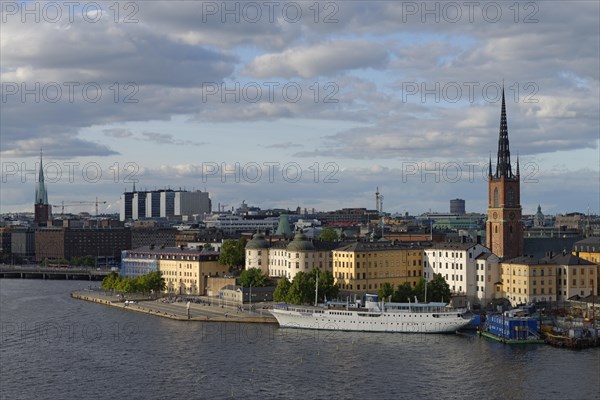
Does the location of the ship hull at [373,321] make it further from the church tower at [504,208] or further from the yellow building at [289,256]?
the church tower at [504,208]

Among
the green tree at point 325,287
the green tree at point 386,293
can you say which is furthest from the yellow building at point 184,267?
the green tree at point 386,293

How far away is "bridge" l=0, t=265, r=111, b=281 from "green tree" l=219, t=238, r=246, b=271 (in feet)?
127

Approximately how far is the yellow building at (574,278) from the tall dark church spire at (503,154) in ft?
42.5

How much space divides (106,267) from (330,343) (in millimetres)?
97102

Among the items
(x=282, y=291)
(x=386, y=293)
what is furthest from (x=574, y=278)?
(x=282, y=291)

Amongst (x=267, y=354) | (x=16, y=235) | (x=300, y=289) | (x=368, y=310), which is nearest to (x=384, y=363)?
(x=267, y=354)

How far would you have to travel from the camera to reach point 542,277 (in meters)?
85.6

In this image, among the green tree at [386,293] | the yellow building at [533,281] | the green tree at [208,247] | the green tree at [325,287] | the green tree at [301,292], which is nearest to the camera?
the green tree at [386,293]

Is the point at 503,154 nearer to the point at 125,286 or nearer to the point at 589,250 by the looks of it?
the point at 589,250

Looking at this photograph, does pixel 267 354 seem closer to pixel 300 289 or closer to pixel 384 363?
pixel 384 363

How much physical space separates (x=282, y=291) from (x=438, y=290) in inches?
516

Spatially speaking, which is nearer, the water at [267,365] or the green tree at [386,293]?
the water at [267,365]

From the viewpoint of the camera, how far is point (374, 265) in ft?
312

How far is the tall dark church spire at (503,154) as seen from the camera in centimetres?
9706
